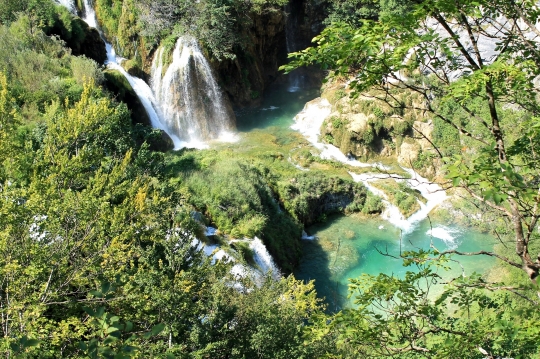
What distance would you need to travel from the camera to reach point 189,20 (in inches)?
973

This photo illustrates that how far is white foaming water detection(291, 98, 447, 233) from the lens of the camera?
19.2 metres

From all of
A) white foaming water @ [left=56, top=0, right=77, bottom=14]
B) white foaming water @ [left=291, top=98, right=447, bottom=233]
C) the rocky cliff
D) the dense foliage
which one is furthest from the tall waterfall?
the dense foliage

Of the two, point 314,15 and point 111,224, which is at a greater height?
point 314,15

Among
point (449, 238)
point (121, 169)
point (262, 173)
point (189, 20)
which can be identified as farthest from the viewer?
point (189, 20)

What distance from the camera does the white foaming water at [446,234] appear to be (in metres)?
17.5

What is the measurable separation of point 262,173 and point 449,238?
8509 millimetres

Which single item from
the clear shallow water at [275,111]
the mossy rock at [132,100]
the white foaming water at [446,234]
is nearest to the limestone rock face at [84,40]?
the mossy rock at [132,100]

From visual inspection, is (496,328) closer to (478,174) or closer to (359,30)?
(478,174)

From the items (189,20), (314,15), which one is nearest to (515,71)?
(189,20)

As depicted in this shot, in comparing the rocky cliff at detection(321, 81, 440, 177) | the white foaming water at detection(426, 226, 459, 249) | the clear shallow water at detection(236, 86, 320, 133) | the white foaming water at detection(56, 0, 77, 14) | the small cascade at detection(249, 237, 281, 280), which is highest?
the white foaming water at detection(56, 0, 77, 14)

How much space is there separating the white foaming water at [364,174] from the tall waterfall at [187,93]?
16.7 ft

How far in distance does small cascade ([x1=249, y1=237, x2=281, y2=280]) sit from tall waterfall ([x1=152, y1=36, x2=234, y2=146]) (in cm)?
1122

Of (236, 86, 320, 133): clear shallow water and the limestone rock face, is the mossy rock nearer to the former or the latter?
the limestone rock face

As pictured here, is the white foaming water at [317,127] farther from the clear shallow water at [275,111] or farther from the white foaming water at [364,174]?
the clear shallow water at [275,111]
